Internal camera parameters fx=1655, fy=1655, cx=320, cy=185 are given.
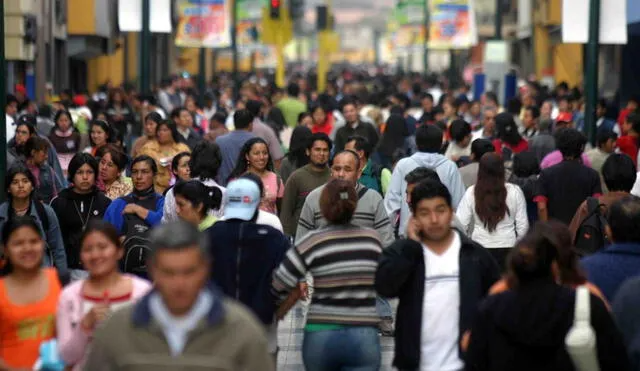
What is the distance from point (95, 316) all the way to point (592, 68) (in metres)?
12.2

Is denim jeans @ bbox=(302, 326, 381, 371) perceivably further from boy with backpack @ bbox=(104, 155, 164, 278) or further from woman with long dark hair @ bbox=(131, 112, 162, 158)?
woman with long dark hair @ bbox=(131, 112, 162, 158)

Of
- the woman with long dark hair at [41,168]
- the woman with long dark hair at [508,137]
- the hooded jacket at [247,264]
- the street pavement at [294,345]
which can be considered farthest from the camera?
the woman with long dark hair at [508,137]

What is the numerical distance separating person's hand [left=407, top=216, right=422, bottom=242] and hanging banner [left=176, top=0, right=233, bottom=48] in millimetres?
25431

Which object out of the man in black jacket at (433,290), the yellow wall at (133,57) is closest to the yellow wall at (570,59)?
the yellow wall at (133,57)

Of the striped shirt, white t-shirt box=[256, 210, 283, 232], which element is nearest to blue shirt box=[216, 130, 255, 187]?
white t-shirt box=[256, 210, 283, 232]

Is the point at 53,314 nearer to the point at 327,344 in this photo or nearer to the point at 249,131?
the point at 327,344

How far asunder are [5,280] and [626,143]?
10.5 meters

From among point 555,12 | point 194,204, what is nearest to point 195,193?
point 194,204

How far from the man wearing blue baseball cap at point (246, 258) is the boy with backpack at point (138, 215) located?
1.92 meters

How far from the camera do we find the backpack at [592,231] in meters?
9.84

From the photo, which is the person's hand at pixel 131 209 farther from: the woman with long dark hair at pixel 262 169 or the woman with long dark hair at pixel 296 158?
the woman with long dark hair at pixel 296 158

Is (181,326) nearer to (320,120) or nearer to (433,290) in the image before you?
(433,290)

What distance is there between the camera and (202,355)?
4.84m

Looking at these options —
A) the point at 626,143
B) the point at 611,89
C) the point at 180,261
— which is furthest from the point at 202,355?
the point at 611,89
